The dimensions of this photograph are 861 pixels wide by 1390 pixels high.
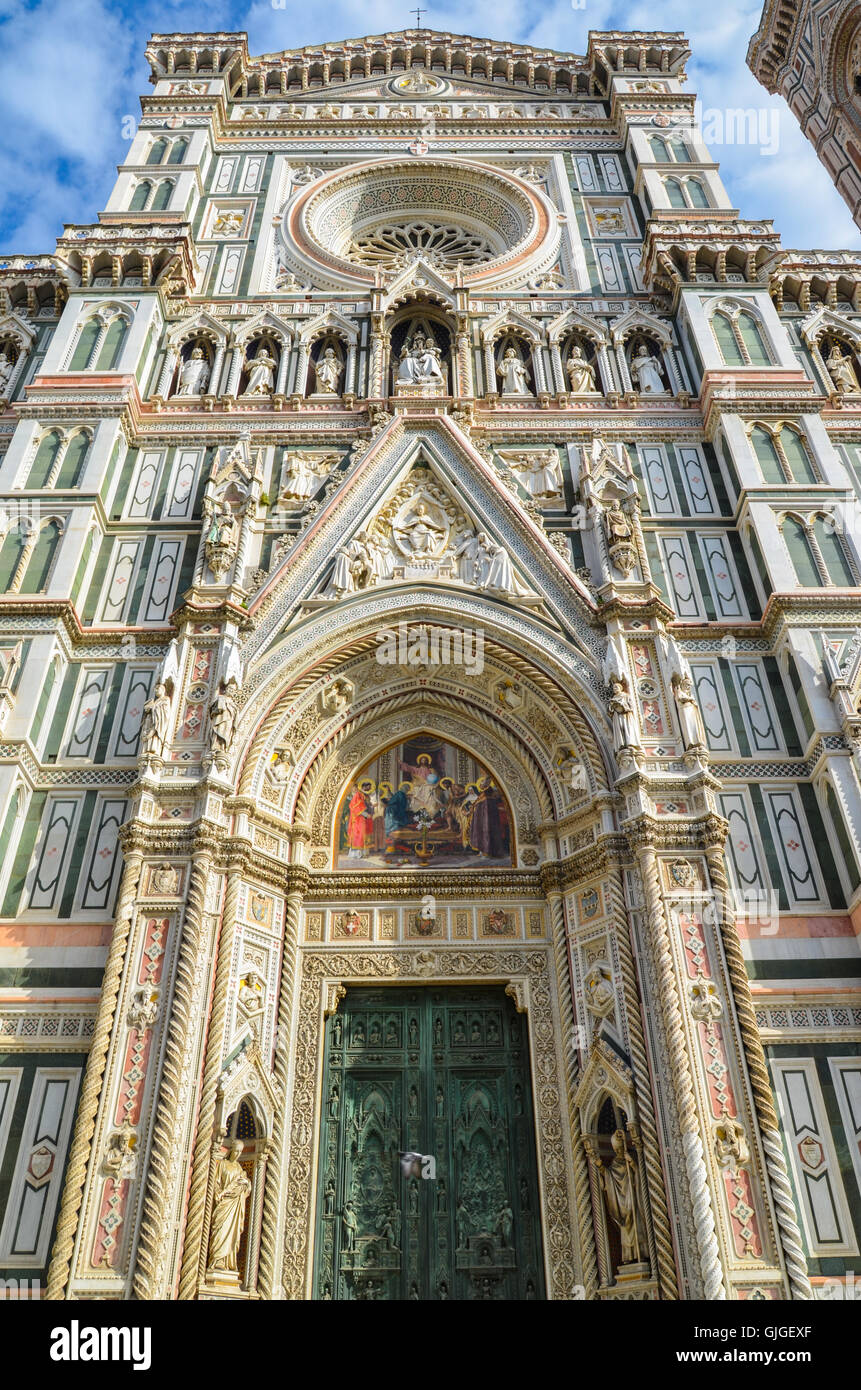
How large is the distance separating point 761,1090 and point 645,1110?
961 millimetres

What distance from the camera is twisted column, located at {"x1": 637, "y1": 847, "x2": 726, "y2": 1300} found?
8102mm

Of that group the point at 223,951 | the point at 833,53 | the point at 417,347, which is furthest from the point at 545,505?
the point at 833,53

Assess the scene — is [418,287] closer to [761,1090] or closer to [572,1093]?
[572,1093]

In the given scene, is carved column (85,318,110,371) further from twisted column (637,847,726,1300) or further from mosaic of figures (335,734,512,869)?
twisted column (637,847,726,1300)

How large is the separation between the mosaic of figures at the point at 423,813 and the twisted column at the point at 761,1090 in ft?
7.82

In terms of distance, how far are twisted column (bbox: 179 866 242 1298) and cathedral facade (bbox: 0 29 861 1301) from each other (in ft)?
0.11

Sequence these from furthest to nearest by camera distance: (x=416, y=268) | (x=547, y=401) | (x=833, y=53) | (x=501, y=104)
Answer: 1. (x=833, y=53)
2. (x=501, y=104)
3. (x=416, y=268)
4. (x=547, y=401)

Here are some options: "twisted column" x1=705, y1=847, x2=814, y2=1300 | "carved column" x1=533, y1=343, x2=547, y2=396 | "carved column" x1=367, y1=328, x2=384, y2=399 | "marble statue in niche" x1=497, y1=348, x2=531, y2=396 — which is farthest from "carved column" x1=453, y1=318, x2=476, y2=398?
"twisted column" x1=705, y1=847, x2=814, y2=1300

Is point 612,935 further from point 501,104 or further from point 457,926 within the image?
point 501,104

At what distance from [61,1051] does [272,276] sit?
498 inches

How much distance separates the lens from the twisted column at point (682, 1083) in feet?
26.6

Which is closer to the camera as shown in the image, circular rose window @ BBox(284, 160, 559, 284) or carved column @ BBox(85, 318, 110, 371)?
carved column @ BBox(85, 318, 110, 371)

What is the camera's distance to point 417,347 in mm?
15695

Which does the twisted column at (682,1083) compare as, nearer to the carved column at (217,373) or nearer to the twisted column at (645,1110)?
the twisted column at (645,1110)
